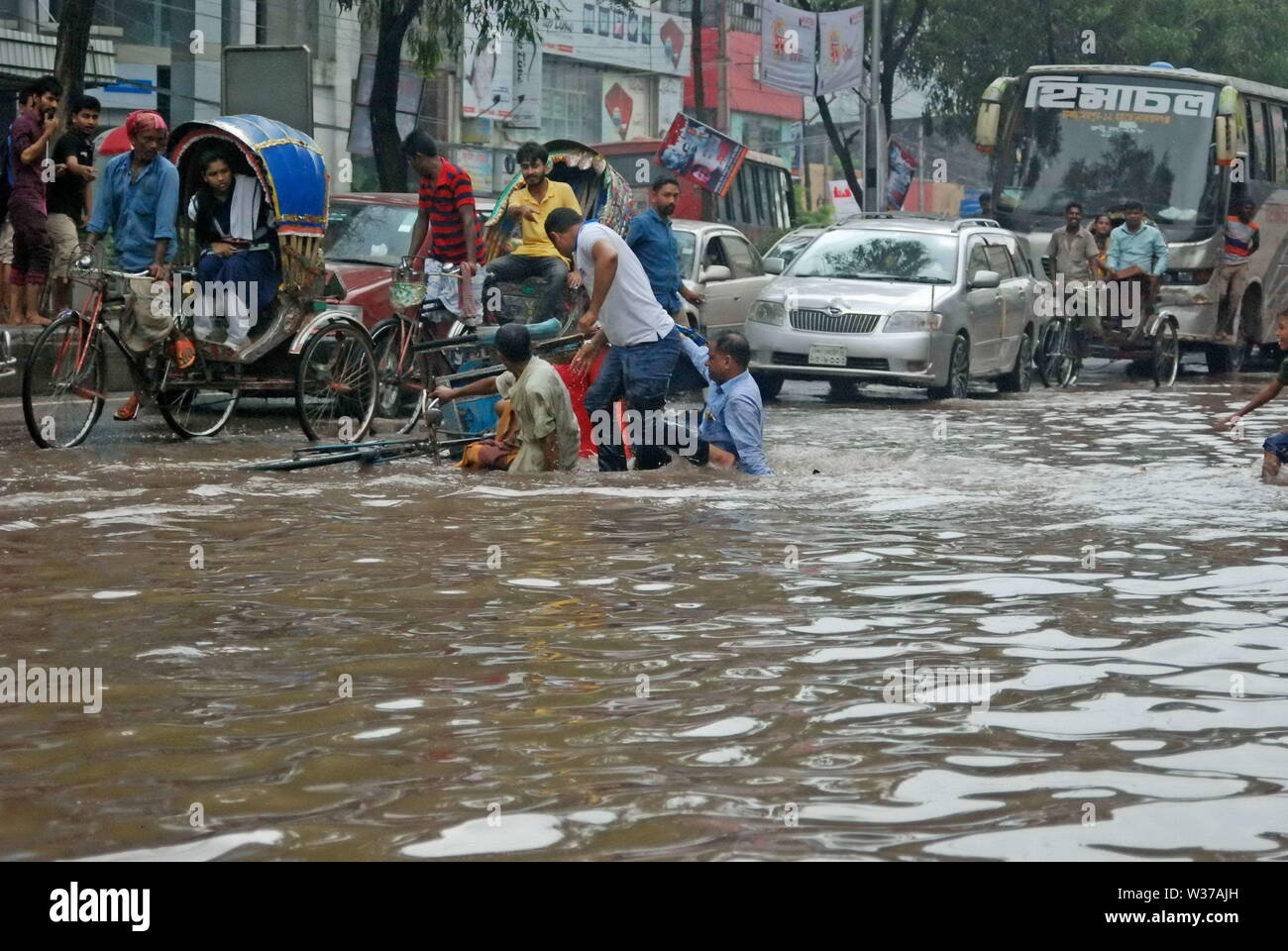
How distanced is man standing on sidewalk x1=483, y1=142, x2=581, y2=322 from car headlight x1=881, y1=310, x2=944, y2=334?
211 inches

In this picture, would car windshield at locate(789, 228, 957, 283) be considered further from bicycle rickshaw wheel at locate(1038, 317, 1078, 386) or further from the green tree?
the green tree

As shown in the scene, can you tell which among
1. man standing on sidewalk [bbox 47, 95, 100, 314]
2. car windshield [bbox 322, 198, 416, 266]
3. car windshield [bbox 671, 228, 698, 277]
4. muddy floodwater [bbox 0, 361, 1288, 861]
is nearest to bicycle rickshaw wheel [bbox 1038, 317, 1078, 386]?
car windshield [bbox 671, 228, 698, 277]

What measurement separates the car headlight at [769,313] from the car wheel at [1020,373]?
10.7 feet

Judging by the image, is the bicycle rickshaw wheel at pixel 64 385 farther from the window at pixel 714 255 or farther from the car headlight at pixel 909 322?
the window at pixel 714 255

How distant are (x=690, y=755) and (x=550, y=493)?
219 inches

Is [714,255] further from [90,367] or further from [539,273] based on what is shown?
[90,367]

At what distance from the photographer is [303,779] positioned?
476cm

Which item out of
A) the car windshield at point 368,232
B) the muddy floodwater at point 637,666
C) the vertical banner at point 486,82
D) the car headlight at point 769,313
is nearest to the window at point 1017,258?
the car headlight at point 769,313

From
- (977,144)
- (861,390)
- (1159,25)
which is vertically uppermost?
(1159,25)

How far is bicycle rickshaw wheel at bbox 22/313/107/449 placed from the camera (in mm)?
11719

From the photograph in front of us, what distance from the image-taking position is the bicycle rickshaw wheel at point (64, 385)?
11719 millimetres

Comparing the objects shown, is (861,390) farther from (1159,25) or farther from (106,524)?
(1159,25)

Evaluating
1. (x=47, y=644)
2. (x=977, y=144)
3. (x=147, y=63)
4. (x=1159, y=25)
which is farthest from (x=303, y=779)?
(x=1159, y=25)

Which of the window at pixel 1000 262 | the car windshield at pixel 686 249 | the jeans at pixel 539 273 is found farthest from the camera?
the window at pixel 1000 262
